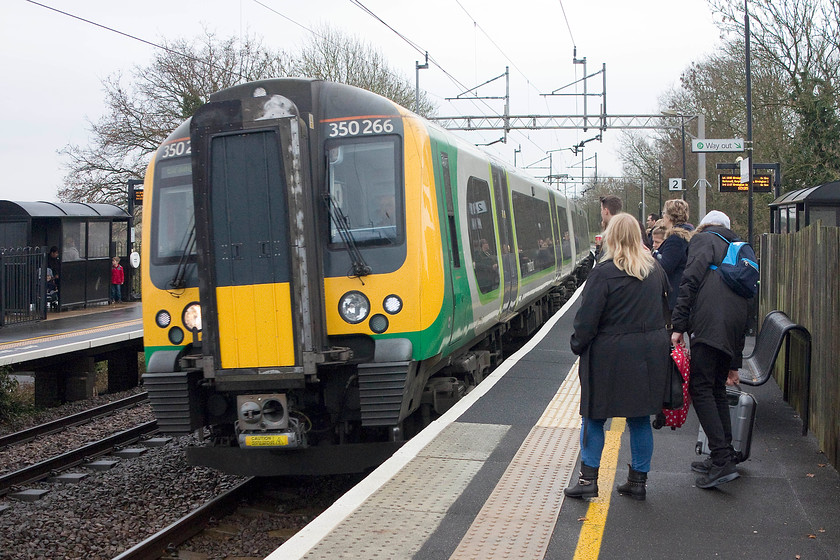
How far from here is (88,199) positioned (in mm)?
33031

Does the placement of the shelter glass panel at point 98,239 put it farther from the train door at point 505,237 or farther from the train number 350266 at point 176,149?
the train number 350266 at point 176,149

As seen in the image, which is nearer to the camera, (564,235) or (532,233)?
(532,233)

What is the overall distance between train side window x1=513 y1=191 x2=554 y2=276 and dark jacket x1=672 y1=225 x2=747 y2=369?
6.67 metres

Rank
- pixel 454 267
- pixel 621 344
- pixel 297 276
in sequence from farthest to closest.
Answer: pixel 454 267, pixel 297 276, pixel 621 344

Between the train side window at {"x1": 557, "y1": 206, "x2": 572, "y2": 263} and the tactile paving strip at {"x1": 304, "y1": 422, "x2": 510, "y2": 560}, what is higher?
the train side window at {"x1": 557, "y1": 206, "x2": 572, "y2": 263}

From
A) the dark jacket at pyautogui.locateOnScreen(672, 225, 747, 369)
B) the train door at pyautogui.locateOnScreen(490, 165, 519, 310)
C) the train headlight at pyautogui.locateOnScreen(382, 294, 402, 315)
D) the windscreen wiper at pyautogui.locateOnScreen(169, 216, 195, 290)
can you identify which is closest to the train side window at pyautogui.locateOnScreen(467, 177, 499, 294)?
the train door at pyautogui.locateOnScreen(490, 165, 519, 310)

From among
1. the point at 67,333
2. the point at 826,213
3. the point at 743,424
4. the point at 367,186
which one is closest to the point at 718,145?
the point at 826,213

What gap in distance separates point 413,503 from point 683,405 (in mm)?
1588

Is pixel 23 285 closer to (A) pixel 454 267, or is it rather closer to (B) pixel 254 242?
(A) pixel 454 267

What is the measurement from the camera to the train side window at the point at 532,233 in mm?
12609

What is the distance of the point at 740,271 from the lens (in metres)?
5.23

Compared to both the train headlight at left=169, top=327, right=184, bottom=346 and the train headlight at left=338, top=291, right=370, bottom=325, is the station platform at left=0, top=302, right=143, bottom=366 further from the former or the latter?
the train headlight at left=338, top=291, right=370, bottom=325

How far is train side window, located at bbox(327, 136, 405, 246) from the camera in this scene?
6.79 meters

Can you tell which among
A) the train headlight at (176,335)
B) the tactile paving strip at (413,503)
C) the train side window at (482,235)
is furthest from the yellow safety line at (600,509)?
the train headlight at (176,335)
